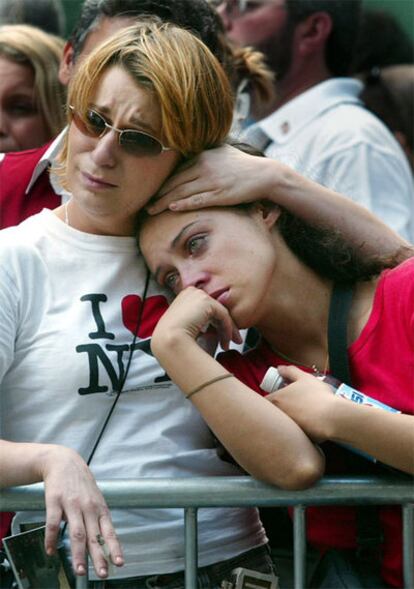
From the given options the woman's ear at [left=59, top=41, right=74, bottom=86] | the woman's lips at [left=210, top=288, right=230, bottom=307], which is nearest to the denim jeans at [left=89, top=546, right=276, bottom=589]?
the woman's lips at [left=210, top=288, right=230, bottom=307]

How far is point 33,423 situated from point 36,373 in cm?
13

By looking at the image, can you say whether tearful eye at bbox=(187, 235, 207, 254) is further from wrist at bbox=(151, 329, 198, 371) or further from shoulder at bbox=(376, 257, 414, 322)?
shoulder at bbox=(376, 257, 414, 322)

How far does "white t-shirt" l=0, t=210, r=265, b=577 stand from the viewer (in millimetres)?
2621

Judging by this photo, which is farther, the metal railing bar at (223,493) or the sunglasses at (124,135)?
the sunglasses at (124,135)

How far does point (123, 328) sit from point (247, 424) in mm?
415

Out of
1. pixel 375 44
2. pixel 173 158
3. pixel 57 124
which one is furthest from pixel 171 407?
pixel 375 44

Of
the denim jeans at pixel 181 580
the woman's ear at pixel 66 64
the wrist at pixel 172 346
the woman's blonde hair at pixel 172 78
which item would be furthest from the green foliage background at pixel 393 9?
the denim jeans at pixel 181 580

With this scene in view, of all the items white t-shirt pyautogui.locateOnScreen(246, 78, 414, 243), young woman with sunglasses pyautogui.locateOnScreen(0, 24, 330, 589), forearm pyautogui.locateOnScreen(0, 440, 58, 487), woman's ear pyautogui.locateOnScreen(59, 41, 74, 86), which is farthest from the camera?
white t-shirt pyautogui.locateOnScreen(246, 78, 414, 243)

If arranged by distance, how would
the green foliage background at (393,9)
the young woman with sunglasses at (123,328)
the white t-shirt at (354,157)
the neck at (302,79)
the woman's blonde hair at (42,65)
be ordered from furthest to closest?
Answer: the green foliage background at (393,9), the neck at (302,79), the white t-shirt at (354,157), the woman's blonde hair at (42,65), the young woman with sunglasses at (123,328)

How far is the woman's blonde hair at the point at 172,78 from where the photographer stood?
8.77 ft

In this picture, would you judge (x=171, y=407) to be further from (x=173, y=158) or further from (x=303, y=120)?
(x=303, y=120)

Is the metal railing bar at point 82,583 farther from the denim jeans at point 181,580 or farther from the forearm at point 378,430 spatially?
the forearm at point 378,430

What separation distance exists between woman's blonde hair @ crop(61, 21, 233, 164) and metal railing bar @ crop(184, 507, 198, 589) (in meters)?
0.87

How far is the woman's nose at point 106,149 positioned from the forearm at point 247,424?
45 cm
